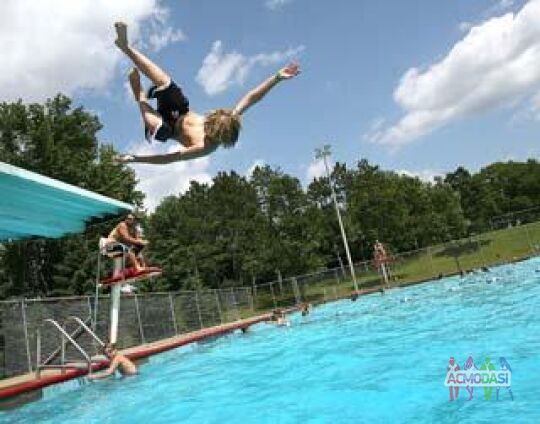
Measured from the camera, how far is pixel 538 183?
313ft

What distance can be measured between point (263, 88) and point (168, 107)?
0.88 metres

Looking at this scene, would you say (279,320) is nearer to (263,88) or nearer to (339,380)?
(339,380)

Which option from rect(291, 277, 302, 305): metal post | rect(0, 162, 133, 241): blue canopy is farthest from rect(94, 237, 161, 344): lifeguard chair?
rect(291, 277, 302, 305): metal post

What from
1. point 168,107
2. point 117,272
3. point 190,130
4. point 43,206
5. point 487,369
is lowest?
point 487,369

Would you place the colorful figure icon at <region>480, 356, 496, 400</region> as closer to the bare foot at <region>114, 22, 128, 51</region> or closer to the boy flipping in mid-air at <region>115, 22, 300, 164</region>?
the boy flipping in mid-air at <region>115, 22, 300, 164</region>

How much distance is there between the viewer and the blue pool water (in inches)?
251

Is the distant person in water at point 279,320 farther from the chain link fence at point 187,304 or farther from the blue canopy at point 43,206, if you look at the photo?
the blue canopy at point 43,206

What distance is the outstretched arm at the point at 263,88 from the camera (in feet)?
16.8

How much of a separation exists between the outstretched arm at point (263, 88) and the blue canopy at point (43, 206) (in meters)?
3.55

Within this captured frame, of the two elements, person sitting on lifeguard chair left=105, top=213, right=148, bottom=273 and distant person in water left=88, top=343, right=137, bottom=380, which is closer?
person sitting on lifeguard chair left=105, top=213, right=148, bottom=273

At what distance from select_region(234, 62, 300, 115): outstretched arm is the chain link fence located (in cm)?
752

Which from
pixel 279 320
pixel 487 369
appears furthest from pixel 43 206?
pixel 279 320

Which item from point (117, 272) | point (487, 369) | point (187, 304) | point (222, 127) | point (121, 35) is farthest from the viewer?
point (187, 304)

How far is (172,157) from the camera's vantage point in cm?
560
